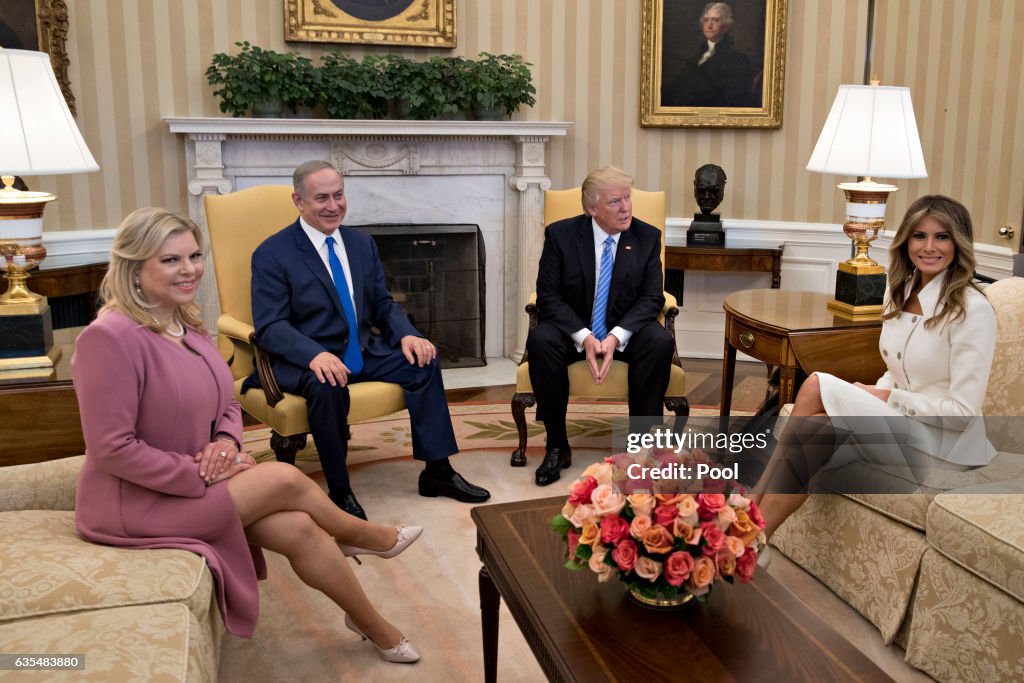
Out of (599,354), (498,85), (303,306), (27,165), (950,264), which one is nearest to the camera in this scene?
(27,165)

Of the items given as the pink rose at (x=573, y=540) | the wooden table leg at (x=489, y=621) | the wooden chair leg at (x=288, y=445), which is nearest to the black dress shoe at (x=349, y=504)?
the wooden chair leg at (x=288, y=445)

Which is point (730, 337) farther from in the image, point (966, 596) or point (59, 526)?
point (59, 526)

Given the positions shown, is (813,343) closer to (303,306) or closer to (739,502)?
(739,502)

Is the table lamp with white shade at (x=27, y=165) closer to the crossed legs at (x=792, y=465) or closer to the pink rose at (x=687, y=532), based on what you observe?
the pink rose at (x=687, y=532)

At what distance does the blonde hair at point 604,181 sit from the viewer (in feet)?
13.7

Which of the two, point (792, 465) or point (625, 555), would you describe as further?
point (792, 465)

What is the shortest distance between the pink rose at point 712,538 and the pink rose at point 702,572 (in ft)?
0.06

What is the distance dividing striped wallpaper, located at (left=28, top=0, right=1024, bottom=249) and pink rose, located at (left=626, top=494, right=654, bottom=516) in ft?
11.9

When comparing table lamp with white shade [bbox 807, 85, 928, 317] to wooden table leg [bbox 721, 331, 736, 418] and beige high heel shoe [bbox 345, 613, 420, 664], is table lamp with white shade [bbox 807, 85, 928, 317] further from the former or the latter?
beige high heel shoe [bbox 345, 613, 420, 664]

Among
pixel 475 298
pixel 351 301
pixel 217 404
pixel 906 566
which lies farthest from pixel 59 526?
pixel 475 298

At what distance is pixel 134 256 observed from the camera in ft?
7.90

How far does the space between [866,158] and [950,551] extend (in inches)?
71.5

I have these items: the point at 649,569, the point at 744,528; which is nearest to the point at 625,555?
the point at 649,569

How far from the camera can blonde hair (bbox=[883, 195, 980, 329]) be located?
2914mm
